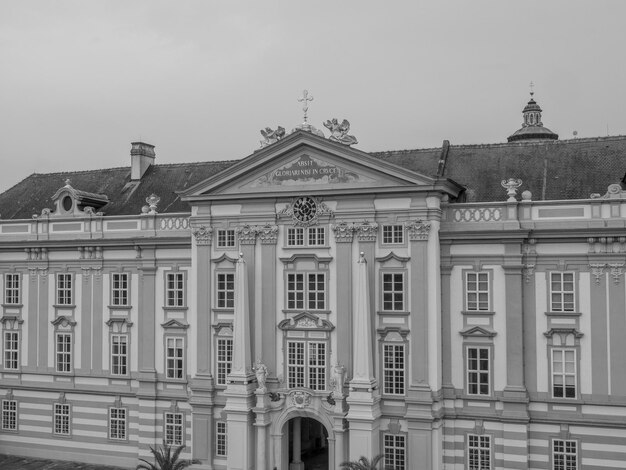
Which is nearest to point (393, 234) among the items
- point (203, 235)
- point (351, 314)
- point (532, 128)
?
point (351, 314)

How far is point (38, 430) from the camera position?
47969mm

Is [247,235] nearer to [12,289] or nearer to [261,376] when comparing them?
[261,376]

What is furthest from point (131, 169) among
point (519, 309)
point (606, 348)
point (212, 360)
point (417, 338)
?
point (606, 348)

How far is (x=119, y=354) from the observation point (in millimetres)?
46219

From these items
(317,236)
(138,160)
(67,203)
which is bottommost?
(317,236)

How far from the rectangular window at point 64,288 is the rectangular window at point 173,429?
963cm

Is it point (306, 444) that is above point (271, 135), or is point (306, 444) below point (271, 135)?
below

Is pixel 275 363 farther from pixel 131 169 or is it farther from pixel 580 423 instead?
pixel 131 169

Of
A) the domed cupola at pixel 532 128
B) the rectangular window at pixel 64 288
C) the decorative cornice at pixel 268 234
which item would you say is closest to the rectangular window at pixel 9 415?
the rectangular window at pixel 64 288

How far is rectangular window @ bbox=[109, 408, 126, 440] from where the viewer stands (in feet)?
151

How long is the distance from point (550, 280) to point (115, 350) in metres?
25.2

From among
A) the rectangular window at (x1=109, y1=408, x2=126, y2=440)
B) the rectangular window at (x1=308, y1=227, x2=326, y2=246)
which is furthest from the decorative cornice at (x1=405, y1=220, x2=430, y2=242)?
A: the rectangular window at (x1=109, y1=408, x2=126, y2=440)

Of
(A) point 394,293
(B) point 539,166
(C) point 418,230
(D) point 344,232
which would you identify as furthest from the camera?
(B) point 539,166

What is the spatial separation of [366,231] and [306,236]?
3344 mm
